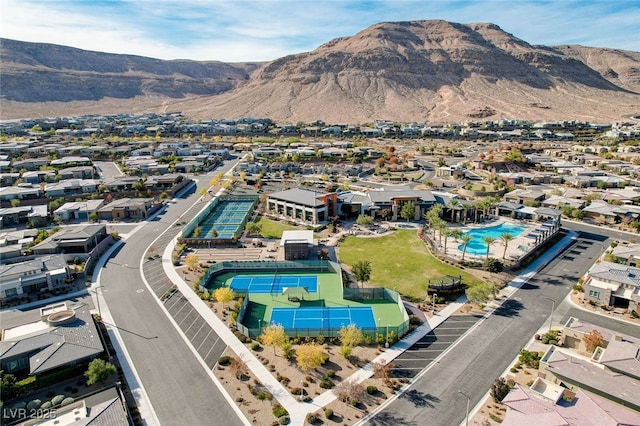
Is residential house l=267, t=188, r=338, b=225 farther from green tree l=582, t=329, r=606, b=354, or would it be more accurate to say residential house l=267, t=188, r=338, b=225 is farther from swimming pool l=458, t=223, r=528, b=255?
green tree l=582, t=329, r=606, b=354

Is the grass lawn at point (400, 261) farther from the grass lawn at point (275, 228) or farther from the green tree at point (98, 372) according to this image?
the green tree at point (98, 372)

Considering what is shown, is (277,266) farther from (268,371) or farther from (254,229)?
(268,371)

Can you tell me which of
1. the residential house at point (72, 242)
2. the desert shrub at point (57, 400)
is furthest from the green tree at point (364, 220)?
the desert shrub at point (57, 400)

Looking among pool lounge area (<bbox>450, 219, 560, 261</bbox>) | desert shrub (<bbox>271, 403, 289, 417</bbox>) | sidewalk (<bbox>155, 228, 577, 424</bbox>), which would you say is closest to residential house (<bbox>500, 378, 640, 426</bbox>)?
sidewalk (<bbox>155, 228, 577, 424</bbox>)

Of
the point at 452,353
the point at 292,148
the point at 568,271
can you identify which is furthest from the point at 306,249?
the point at 292,148

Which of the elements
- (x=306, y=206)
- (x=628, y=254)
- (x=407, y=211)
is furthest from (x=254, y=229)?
(x=628, y=254)

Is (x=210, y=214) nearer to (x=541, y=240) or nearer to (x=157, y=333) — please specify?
(x=157, y=333)

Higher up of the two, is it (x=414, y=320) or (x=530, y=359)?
A: (x=530, y=359)
